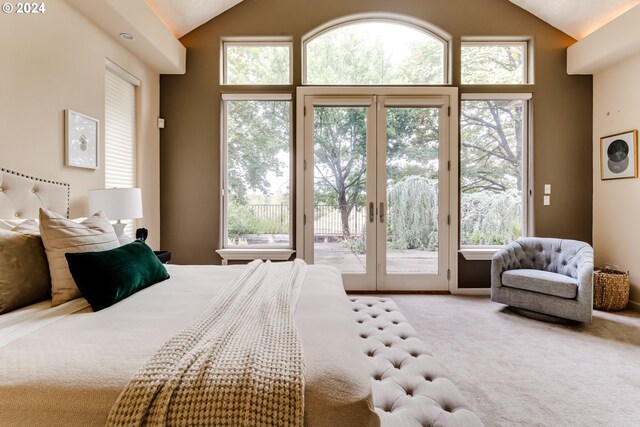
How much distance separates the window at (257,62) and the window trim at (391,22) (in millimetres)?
216

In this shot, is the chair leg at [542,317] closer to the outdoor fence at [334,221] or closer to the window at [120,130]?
the outdoor fence at [334,221]

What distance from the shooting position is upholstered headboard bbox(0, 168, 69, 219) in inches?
79.4

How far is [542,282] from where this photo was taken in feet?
10.2

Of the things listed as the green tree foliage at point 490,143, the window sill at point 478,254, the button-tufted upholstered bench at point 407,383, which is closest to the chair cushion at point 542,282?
the window sill at point 478,254

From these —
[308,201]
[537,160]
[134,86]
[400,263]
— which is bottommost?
[400,263]

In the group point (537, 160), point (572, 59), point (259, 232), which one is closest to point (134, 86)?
point (259, 232)

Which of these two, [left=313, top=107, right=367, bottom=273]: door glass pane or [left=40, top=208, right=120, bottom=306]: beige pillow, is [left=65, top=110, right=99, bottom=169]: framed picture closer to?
[left=40, top=208, right=120, bottom=306]: beige pillow

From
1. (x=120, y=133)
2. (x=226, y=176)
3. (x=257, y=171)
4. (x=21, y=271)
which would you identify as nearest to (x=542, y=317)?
(x=257, y=171)

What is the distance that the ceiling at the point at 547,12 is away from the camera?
3.48 m

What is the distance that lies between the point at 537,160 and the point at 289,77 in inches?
129

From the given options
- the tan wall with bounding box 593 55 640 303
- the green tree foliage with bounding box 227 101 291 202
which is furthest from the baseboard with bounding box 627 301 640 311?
the green tree foliage with bounding box 227 101 291 202

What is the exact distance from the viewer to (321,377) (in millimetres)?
925

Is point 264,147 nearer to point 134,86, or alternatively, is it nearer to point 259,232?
point 259,232

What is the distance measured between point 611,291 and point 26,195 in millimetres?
5195
